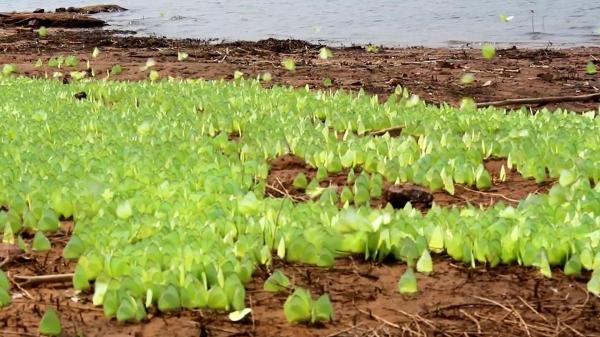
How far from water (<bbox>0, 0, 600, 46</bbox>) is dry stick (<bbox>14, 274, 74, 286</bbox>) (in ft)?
65.5

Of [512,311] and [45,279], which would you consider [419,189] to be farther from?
[45,279]

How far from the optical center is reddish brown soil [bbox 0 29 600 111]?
13.4 metres

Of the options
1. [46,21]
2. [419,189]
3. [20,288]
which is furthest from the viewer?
[46,21]

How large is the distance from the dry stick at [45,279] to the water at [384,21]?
20.0m

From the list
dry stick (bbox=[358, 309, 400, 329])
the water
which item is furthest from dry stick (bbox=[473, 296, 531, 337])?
the water

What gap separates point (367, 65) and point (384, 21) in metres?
14.9

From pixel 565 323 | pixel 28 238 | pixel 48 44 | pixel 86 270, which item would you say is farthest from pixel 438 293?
pixel 48 44

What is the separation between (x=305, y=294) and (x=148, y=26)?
3083 cm

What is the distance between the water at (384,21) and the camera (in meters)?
25.2

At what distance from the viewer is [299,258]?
4.52 meters

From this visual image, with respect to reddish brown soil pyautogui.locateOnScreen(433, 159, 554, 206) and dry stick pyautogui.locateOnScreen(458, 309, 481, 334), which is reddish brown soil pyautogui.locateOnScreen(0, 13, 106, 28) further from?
dry stick pyautogui.locateOnScreen(458, 309, 481, 334)

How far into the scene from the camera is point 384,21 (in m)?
31.0

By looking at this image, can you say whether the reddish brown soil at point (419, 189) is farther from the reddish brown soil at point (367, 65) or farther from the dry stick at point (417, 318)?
the reddish brown soil at point (367, 65)

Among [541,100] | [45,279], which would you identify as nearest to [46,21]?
[541,100]
